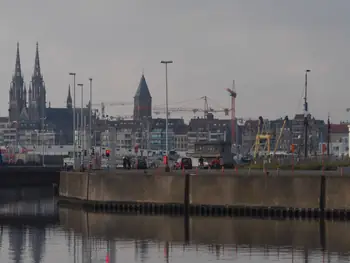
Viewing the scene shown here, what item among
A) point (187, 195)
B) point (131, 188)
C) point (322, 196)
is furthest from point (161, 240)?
point (131, 188)

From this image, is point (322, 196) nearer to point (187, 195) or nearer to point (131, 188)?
point (187, 195)

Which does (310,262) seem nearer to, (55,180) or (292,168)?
(292,168)

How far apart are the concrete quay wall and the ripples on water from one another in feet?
7.36

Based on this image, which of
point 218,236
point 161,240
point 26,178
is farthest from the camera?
point 26,178

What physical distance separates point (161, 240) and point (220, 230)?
4.52 meters

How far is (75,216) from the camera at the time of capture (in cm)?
7788

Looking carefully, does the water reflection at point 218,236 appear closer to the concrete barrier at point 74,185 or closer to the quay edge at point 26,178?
the concrete barrier at point 74,185

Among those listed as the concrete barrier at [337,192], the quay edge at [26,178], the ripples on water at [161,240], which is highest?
the concrete barrier at [337,192]

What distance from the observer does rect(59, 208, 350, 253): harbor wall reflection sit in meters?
59.4

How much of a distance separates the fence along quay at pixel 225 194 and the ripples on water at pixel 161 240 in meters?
1.96

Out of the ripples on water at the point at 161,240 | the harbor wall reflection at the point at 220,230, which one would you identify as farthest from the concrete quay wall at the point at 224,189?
the ripples on water at the point at 161,240

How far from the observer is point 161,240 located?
2427 inches

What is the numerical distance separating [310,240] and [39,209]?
33.8 meters

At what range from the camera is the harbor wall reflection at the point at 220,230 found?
59.4m
